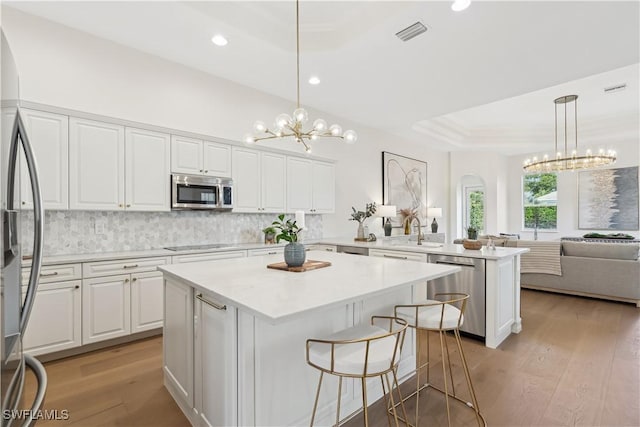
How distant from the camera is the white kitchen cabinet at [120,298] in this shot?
2736mm

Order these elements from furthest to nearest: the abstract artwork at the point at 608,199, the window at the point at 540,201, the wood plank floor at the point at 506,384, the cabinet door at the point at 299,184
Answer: the window at the point at 540,201 → the abstract artwork at the point at 608,199 → the cabinet door at the point at 299,184 → the wood plank floor at the point at 506,384

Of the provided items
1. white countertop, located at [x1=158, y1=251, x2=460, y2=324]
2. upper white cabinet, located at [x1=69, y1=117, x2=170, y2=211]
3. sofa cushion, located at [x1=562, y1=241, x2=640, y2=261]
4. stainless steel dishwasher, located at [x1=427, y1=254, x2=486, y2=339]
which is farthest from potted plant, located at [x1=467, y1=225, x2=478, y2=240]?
upper white cabinet, located at [x1=69, y1=117, x2=170, y2=211]

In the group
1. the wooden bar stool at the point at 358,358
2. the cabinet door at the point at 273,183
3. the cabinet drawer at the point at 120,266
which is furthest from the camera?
the cabinet door at the point at 273,183

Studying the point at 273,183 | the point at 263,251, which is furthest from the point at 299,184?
the point at 263,251

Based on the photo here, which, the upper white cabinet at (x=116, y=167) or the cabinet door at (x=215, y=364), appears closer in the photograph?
the cabinet door at (x=215, y=364)

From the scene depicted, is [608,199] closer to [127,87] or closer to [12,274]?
[127,87]

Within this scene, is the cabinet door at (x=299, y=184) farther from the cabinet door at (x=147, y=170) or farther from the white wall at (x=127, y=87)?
the cabinet door at (x=147, y=170)

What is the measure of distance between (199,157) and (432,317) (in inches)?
120

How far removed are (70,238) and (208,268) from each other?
187cm

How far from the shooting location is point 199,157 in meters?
3.65

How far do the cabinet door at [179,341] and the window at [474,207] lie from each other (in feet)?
26.9

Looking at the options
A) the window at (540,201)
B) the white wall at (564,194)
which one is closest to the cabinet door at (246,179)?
the white wall at (564,194)

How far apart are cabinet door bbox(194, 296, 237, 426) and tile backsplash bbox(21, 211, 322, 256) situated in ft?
7.04

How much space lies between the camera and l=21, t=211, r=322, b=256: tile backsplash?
9.63ft
